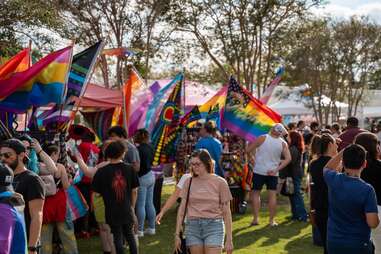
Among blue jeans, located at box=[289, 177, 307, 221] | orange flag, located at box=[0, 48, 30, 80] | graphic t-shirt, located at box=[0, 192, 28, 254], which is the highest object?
orange flag, located at box=[0, 48, 30, 80]

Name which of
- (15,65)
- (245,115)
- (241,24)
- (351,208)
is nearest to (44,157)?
(15,65)

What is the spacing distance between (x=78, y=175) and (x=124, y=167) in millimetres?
1535

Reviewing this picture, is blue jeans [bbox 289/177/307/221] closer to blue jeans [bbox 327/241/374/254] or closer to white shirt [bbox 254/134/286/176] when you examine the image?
white shirt [bbox 254/134/286/176]

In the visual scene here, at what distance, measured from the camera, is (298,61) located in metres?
30.2

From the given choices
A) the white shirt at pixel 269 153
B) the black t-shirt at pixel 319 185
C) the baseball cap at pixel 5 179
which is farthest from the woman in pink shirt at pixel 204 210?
the white shirt at pixel 269 153

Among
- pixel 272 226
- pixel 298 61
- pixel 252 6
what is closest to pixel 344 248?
pixel 272 226

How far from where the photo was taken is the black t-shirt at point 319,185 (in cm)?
681

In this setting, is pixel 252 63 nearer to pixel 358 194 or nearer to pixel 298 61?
pixel 298 61

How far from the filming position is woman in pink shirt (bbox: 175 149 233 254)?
6.07 m

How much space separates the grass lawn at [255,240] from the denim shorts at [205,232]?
2.69 m

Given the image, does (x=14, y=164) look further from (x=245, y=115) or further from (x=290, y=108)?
(x=290, y=108)

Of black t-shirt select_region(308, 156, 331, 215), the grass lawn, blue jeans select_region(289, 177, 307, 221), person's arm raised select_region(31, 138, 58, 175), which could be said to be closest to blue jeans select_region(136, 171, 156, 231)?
the grass lawn

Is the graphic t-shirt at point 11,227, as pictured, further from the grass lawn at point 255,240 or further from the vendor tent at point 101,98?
the vendor tent at point 101,98

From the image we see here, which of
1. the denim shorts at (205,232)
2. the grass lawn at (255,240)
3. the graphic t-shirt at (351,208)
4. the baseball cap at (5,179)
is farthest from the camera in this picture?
the grass lawn at (255,240)
